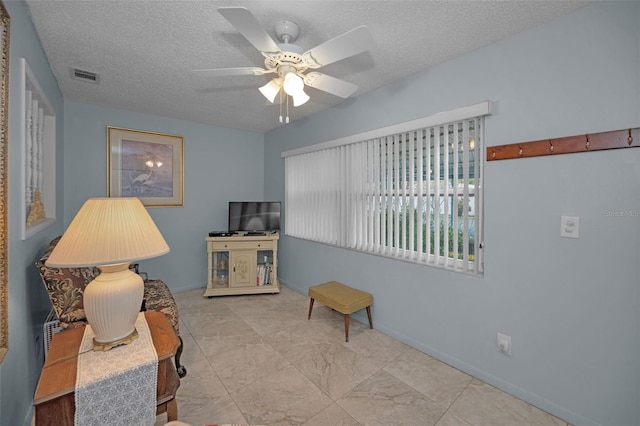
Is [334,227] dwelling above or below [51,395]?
above

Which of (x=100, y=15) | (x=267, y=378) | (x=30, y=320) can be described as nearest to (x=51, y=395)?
(x=30, y=320)

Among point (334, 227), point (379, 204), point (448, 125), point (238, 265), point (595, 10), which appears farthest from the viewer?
point (238, 265)

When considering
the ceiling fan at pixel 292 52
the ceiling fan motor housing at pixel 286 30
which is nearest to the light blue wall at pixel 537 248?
the ceiling fan at pixel 292 52

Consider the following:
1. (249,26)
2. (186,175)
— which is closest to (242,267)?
(186,175)

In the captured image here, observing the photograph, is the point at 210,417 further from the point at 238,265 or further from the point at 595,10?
the point at 595,10

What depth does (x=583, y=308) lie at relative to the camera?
1.60m

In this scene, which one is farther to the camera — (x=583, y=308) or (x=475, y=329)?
(x=475, y=329)

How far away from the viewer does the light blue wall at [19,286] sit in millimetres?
1353

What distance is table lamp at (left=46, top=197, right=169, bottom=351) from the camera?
4.08ft

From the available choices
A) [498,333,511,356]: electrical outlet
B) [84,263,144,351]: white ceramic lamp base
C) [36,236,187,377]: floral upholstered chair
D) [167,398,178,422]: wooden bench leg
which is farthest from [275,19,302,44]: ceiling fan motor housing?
[498,333,511,356]: electrical outlet

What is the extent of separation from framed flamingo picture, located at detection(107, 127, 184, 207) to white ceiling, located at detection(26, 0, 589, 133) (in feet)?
2.55

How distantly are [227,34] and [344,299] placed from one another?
2361 mm

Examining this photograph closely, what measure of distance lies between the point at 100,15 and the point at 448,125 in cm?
250

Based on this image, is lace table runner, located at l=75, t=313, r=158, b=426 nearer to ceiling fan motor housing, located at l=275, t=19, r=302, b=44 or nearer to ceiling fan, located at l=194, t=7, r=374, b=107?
ceiling fan, located at l=194, t=7, r=374, b=107
